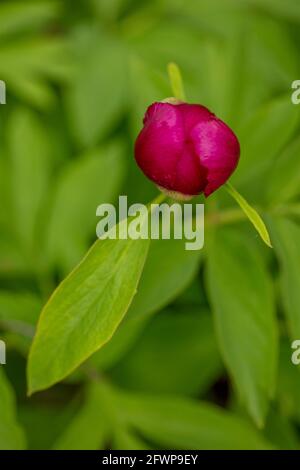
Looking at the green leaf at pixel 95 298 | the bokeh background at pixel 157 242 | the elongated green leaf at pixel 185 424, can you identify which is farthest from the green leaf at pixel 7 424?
the elongated green leaf at pixel 185 424

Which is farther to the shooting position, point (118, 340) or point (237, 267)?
point (118, 340)

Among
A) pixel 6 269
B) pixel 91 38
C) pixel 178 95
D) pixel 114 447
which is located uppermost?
pixel 91 38

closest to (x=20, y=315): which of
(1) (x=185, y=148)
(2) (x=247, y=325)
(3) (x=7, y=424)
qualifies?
(3) (x=7, y=424)

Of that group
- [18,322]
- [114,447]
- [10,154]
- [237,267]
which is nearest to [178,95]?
[237,267]

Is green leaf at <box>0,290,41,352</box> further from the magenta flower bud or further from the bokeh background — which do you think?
the magenta flower bud

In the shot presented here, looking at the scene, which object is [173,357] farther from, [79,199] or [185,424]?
[79,199]

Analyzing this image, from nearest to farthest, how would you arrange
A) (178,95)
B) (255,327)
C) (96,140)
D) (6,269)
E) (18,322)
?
(178,95) < (255,327) < (18,322) < (6,269) < (96,140)

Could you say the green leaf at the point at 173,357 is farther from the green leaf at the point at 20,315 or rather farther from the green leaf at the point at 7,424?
the green leaf at the point at 7,424

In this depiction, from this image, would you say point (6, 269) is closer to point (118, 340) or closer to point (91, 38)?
point (118, 340)
